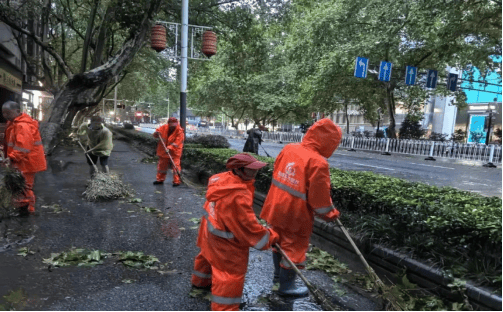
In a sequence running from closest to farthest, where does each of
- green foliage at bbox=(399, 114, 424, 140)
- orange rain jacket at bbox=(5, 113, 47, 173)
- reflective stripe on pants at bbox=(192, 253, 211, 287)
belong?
reflective stripe on pants at bbox=(192, 253, 211, 287), orange rain jacket at bbox=(5, 113, 47, 173), green foliage at bbox=(399, 114, 424, 140)

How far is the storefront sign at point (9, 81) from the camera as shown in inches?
556

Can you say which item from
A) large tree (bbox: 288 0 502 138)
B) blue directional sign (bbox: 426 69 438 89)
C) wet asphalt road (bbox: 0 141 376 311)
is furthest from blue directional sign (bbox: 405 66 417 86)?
wet asphalt road (bbox: 0 141 376 311)

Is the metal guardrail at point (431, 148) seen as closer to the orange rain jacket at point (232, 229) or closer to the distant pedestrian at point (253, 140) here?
the distant pedestrian at point (253, 140)

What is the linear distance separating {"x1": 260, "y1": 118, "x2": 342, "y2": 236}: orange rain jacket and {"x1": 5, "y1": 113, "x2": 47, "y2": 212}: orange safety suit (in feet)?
12.9

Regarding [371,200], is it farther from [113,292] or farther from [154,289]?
[113,292]

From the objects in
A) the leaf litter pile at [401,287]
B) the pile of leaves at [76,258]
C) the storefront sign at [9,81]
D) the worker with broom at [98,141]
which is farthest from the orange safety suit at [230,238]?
the storefront sign at [9,81]

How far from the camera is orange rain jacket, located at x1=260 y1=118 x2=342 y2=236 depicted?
3301mm

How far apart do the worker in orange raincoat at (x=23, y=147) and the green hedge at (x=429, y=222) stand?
4.29m

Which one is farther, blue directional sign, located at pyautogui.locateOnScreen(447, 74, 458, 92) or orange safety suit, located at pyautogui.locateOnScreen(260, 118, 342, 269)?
blue directional sign, located at pyautogui.locateOnScreen(447, 74, 458, 92)

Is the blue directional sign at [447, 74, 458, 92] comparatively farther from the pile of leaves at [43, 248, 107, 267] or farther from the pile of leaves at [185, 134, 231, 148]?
the pile of leaves at [43, 248, 107, 267]

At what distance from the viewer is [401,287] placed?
3457 millimetres

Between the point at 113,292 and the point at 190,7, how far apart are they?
42.5 feet

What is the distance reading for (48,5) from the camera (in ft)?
42.4

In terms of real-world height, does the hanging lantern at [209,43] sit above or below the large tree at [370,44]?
below
